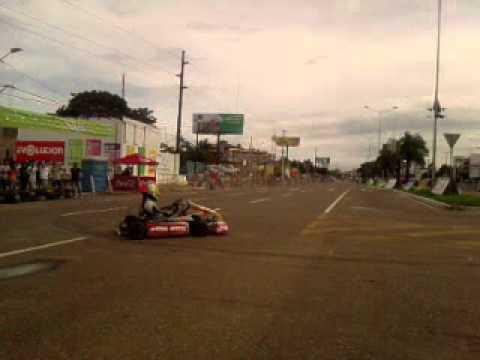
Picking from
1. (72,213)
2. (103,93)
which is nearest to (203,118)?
(103,93)

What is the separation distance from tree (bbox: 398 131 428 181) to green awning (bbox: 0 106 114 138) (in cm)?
4618

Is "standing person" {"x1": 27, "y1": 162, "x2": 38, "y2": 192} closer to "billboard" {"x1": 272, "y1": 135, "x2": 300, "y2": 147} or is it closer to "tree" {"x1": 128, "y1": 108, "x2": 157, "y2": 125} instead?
"tree" {"x1": 128, "y1": 108, "x2": 157, "y2": 125}

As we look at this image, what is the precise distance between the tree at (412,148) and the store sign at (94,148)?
47.0 metres

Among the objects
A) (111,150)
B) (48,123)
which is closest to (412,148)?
(111,150)

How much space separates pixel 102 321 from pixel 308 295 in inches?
101

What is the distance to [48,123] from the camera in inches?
1563

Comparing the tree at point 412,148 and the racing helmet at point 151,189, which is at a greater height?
the tree at point 412,148

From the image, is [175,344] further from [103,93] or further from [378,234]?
[103,93]

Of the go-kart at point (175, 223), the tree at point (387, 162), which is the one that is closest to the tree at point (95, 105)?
the tree at point (387, 162)

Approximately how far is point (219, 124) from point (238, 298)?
82.9m

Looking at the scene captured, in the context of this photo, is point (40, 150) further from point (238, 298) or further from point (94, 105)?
point (94, 105)

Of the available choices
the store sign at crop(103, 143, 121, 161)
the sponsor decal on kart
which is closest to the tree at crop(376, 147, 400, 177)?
the store sign at crop(103, 143, 121, 161)

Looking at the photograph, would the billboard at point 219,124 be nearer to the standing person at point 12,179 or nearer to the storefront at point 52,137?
the storefront at point 52,137

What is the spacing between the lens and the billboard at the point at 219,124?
287ft
